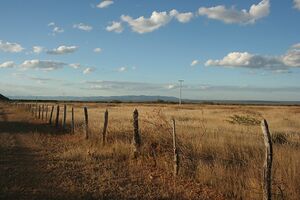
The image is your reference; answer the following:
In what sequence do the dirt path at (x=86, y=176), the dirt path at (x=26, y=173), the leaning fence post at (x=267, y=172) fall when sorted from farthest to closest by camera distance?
the dirt path at (x=86, y=176) < the dirt path at (x=26, y=173) < the leaning fence post at (x=267, y=172)

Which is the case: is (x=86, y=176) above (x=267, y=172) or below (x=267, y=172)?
below

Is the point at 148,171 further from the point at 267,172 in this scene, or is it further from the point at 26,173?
the point at 267,172

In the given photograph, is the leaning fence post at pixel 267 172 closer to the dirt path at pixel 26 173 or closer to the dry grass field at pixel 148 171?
the dry grass field at pixel 148 171

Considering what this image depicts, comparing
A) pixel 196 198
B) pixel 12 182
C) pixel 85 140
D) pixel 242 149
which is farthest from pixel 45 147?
pixel 196 198

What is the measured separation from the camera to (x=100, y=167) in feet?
37.4

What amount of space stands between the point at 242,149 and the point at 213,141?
1985mm

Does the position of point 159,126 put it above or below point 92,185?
above

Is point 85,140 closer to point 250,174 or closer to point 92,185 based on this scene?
point 92,185

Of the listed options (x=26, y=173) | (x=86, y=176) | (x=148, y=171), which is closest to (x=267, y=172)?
(x=148, y=171)

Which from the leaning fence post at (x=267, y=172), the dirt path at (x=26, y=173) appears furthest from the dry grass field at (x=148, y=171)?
the leaning fence post at (x=267, y=172)

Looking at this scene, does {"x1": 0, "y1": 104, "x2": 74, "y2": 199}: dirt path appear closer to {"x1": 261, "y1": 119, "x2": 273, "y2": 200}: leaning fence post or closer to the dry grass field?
the dry grass field

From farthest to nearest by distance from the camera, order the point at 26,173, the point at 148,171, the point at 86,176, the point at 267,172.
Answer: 1. the point at 148,171
2. the point at 26,173
3. the point at 86,176
4. the point at 267,172

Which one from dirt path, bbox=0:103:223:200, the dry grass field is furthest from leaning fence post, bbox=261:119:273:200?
dirt path, bbox=0:103:223:200

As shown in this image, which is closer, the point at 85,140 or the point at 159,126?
the point at 159,126
